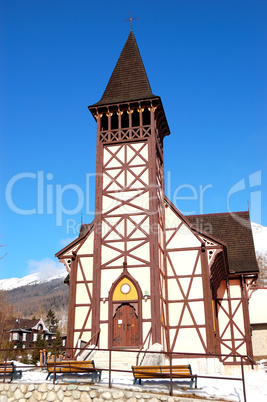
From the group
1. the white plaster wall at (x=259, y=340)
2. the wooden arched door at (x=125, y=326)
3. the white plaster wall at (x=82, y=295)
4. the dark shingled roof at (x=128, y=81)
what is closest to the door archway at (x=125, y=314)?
the wooden arched door at (x=125, y=326)

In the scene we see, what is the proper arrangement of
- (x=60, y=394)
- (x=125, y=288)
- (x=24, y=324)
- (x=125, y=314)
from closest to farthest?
(x=60, y=394), (x=125, y=314), (x=125, y=288), (x=24, y=324)

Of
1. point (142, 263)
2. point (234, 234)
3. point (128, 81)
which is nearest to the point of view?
point (142, 263)

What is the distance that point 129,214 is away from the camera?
22531mm

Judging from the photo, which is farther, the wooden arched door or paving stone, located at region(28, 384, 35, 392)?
the wooden arched door

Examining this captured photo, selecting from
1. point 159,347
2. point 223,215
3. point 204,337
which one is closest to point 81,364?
point 159,347

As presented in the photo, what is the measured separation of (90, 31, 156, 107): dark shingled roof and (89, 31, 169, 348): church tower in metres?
0.06

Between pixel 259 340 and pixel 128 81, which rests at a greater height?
pixel 128 81

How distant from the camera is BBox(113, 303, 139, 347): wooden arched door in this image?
20.3 m

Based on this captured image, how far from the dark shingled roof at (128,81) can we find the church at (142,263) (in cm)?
10

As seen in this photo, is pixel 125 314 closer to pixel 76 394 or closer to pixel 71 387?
pixel 71 387

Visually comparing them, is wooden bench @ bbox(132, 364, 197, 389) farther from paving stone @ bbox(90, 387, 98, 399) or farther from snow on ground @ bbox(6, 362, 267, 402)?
paving stone @ bbox(90, 387, 98, 399)

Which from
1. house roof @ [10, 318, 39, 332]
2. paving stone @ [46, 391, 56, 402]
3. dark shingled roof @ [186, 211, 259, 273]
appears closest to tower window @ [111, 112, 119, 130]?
dark shingled roof @ [186, 211, 259, 273]

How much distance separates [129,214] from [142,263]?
2.73 metres

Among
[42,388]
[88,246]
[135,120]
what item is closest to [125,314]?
[88,246]
